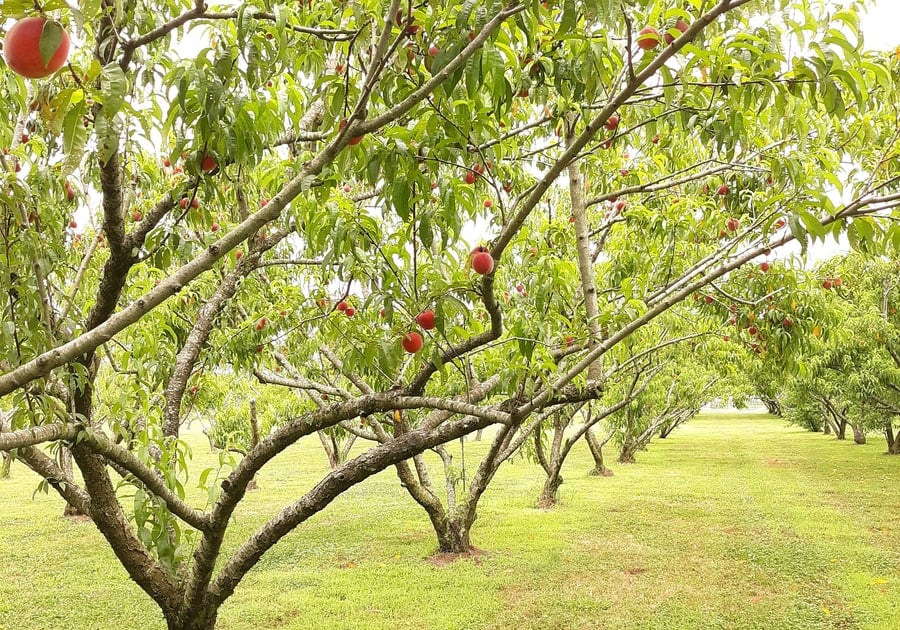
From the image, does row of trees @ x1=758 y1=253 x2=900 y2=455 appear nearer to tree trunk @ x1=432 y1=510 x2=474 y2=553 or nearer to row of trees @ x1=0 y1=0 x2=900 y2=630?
tree trunk @ x1=432 y1=510 x2=474 y2=553

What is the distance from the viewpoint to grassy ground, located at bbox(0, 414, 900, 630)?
6070 mm

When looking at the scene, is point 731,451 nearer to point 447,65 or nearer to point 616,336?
point 616,336

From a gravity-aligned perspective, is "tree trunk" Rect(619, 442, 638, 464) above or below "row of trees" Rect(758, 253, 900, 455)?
below

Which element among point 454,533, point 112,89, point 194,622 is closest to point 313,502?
point 194,622

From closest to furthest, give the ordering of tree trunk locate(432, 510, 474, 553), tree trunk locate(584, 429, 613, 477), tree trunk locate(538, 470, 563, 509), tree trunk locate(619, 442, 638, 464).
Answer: tree trunk locate(432, 510, 474, 553) < tree trunk locate(538, 470, 563, 509) < tree trunk locate(584, 429, 613, 477) < tree trunk locate(619, 442, 638, 464)

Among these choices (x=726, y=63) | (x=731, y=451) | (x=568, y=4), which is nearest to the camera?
(x=568, y=4)

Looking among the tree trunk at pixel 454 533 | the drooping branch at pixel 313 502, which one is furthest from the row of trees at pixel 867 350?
the drooping branch at pixel 313 502

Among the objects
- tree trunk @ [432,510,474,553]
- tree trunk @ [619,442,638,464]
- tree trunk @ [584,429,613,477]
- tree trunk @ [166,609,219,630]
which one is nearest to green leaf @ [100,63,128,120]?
tree trunk @ [166,609,219,630]

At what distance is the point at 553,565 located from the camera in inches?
304

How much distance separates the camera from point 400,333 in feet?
8.82

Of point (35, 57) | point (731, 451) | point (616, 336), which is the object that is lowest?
point (731, 451)

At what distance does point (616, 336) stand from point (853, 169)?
6.25 ft

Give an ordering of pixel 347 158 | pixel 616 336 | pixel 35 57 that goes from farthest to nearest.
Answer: pixel 616 336, pixel 347 158, pixel 35 57

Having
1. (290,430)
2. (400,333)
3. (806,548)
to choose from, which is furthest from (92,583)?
A: (806,548)
